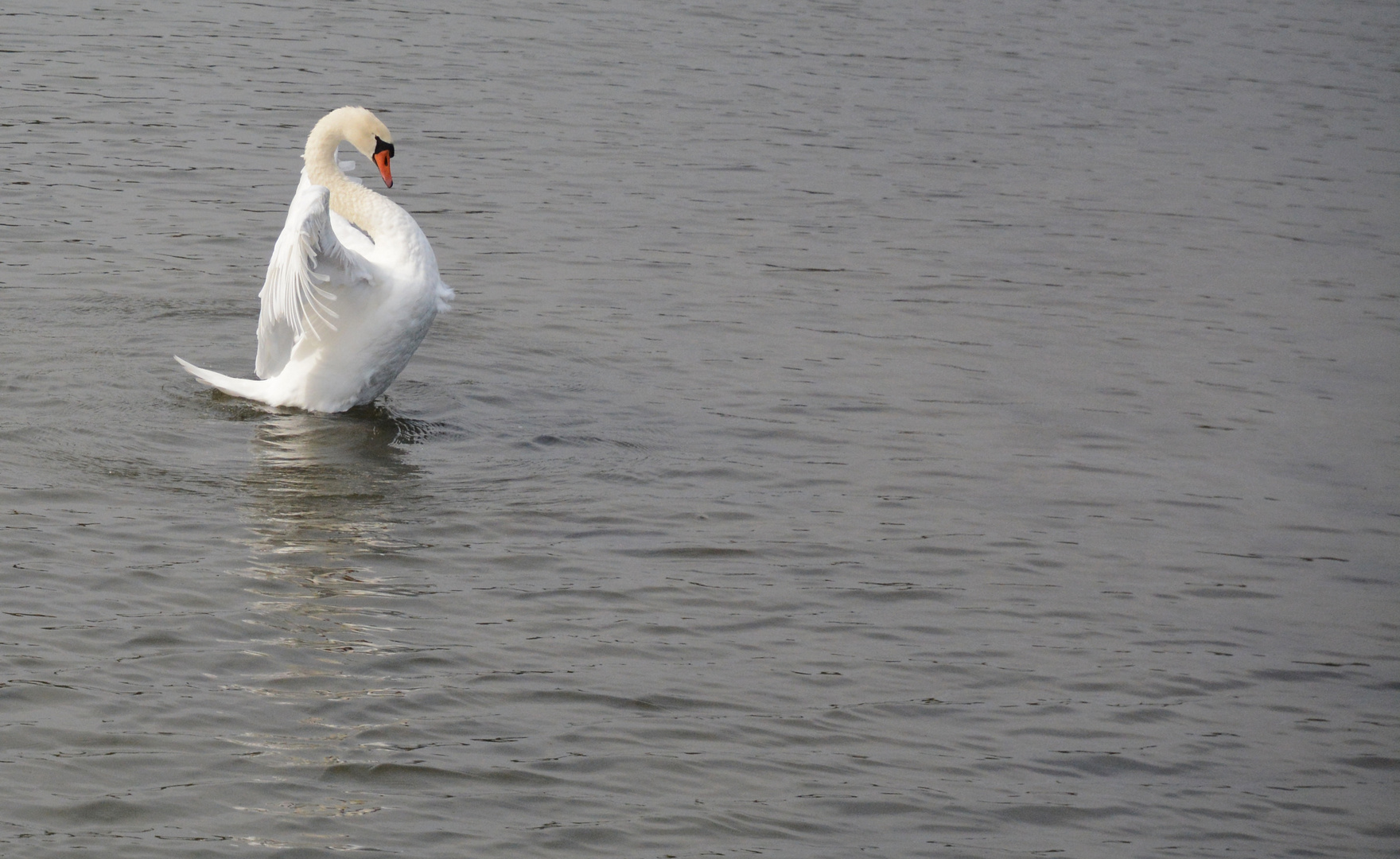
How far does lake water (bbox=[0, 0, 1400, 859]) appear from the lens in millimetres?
6039

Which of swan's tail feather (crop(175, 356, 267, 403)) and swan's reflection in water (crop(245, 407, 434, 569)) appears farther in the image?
swan's tail feather (crop(175, 356, 267, 403))

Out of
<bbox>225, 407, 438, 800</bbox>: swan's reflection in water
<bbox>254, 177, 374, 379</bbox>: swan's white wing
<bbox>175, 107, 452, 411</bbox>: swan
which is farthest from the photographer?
<bbox>175, 107, 452, 411</bbox>: swan

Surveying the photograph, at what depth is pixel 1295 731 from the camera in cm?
690

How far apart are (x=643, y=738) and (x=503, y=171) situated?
10052 millimetres

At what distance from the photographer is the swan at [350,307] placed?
30.5 ft

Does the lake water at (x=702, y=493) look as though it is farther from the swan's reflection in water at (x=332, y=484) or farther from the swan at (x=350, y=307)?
the swan at (x=350, y=307)

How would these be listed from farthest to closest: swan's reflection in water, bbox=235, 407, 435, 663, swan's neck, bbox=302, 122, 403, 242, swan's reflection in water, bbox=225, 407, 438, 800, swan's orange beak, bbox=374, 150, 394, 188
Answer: swan's orange beak, bbox=374, 150, 394, 188 → swan's neck, bbox=302, 122, 403, 242 → swan's reflection in water, bbox=235, 407, 435, 663 → swan's reflection in water, bbox=225, 407, 438, 800

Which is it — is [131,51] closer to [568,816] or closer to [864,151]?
[864,151]

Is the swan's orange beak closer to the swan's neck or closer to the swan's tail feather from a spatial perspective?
the swan's neck

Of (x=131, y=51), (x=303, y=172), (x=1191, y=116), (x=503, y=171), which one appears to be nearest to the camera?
(x=303, y=172)

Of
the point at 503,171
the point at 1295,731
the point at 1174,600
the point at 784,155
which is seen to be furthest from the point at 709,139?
the point at 1295,731

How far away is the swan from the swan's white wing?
10 millimetres

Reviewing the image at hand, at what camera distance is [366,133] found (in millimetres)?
9945

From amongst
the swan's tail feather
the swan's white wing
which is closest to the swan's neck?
the swan's white wing
